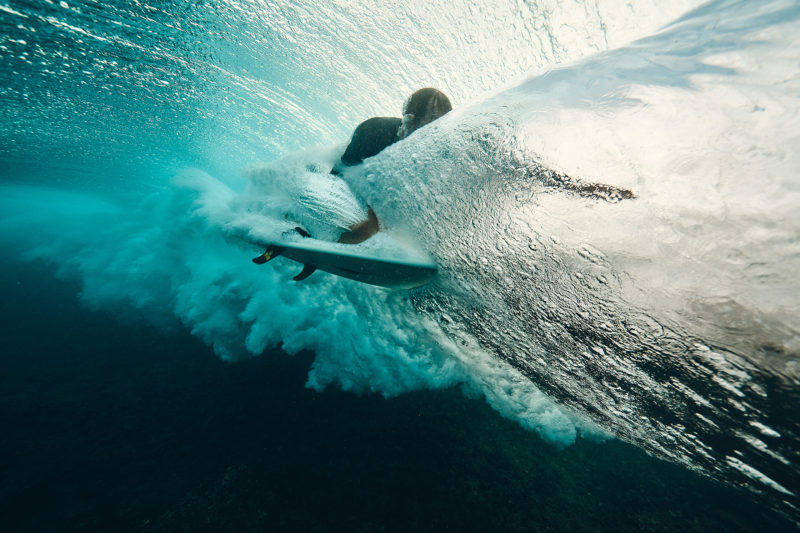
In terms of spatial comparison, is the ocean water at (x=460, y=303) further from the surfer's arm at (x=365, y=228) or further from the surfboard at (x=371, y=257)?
the surfboard at (x=371, y=257)

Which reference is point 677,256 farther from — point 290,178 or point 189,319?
point 189,319

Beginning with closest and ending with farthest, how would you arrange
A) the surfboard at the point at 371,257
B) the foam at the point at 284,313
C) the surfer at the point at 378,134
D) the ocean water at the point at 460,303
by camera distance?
the ocean water at the point at 460,303
the surfboard at the point at 371,257
the surfer at the point at 378,134
the foam at the point at 284,313

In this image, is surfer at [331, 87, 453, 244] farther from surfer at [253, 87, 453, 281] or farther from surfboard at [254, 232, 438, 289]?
surfboard at [254, 232, 438, 289]

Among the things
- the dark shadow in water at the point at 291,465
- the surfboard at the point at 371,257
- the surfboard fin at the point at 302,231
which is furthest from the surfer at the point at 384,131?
the dark shadow in water at the point at 291,465

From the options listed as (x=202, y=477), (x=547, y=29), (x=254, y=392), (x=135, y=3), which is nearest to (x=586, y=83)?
(x=547, y=29)

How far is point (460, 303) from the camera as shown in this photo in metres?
3.48

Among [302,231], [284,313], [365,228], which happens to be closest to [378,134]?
[365,228]

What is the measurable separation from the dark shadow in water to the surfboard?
3166 mm

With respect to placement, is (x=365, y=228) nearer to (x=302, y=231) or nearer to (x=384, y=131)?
(x=302, y=231)

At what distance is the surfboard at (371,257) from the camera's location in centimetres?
283

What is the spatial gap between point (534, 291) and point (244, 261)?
382 inches

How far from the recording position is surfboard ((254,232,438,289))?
2.83 meters

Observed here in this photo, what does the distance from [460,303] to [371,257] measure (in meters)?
1.53

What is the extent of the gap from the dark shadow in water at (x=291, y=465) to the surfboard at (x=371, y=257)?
3.17 m
